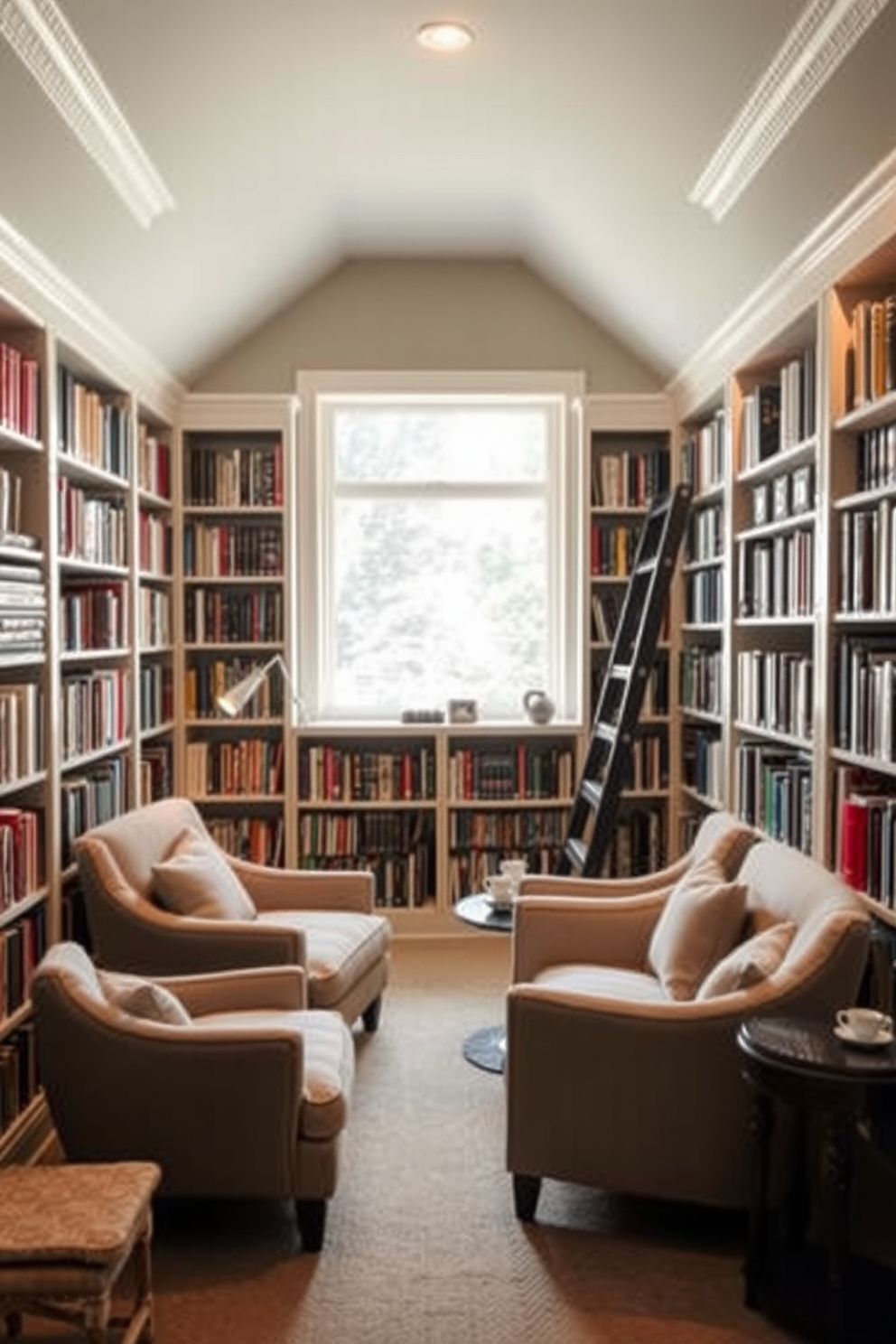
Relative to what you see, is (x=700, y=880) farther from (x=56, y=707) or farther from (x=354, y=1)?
(x=354, y=1)

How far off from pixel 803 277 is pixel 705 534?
5.04ft

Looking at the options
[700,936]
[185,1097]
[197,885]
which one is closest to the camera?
[185,1097]

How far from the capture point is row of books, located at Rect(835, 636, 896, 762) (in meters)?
2.68

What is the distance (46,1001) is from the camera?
2391 mm

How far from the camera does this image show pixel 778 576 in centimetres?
365

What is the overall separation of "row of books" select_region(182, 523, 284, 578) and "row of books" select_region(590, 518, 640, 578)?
145cm

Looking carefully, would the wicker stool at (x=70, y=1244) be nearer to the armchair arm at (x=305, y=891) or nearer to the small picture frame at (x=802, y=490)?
the armchair arm at (x=305, y=891)

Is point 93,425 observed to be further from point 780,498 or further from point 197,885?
point 780,498


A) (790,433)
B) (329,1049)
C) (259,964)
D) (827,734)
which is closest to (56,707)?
(259,964)

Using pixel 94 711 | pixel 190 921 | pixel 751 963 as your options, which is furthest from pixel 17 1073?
pixel 751 963

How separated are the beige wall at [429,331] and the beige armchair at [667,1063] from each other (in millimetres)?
3084

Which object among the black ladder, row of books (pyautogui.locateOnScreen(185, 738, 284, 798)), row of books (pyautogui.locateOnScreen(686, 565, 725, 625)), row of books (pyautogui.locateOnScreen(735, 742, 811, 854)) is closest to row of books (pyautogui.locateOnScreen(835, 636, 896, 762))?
row of books (pyautogui.locateOnScreen(735, 742, 811, 854))

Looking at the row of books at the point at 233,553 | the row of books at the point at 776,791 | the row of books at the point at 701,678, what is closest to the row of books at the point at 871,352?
the row of books at the point at 776,791

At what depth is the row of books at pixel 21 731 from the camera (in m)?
2.88
